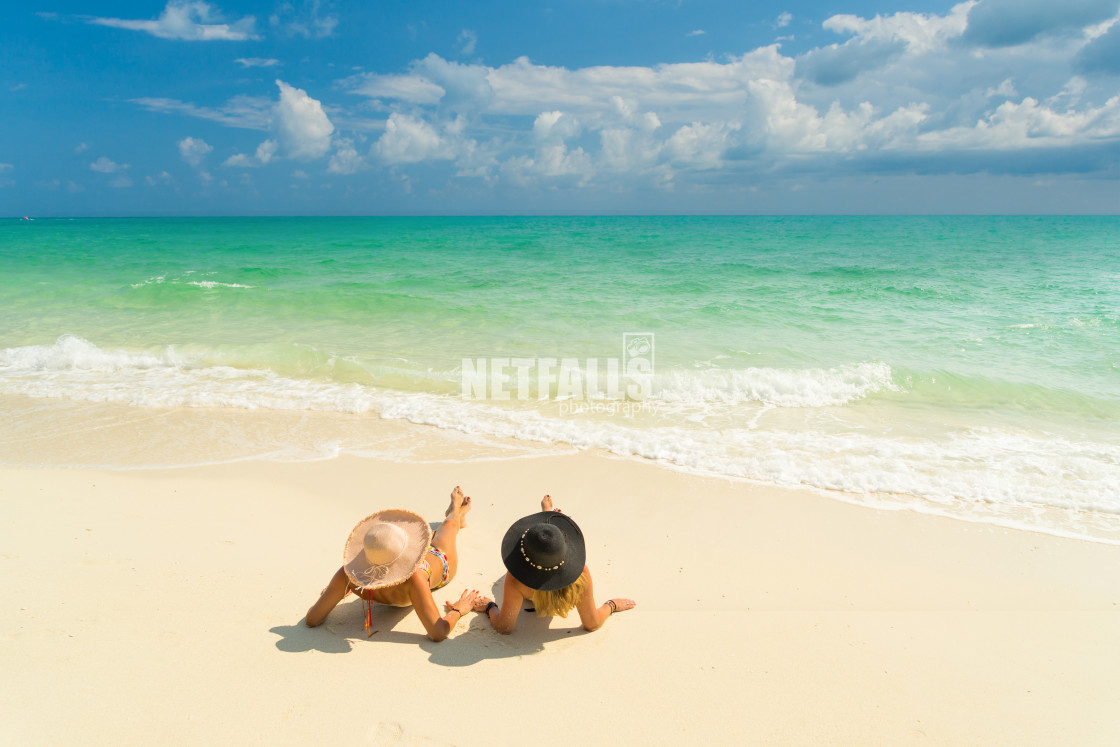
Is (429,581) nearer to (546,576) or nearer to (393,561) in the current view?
(393,561)

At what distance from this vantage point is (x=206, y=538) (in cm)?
439

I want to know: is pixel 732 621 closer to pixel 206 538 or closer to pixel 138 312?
pixel 206 538

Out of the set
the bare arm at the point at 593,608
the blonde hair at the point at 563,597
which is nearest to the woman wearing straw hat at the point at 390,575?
the blonde hair at the point at 563,597

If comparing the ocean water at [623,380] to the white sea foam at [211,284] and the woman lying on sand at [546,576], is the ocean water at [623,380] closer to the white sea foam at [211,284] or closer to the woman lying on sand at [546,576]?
the white sea foam at [211,284]

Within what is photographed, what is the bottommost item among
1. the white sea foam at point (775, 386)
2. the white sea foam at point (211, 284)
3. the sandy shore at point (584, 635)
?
the sandy shore at point (584, 635)

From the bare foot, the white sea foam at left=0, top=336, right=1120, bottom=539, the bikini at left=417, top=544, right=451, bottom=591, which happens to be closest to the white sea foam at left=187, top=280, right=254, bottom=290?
the white sea foam at left=0, top=336, right=1120, bottom=539

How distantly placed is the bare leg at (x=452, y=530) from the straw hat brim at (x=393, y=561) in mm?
547

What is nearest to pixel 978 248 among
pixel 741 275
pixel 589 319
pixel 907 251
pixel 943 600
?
pixel 907 251

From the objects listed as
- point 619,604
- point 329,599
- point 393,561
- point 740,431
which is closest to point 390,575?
point 393,561

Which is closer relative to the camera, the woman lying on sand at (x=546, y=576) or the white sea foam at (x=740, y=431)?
the woman lying on sand at (x=546, y=576)

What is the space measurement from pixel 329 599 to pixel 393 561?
1.51 feet

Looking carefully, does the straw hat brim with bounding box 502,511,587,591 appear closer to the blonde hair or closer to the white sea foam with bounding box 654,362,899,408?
the blonde hair

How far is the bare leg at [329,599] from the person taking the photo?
332cm

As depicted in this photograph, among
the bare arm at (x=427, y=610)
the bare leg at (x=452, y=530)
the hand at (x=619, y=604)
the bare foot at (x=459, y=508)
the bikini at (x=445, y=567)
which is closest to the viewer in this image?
the bare arm at (x=427, y=610)
